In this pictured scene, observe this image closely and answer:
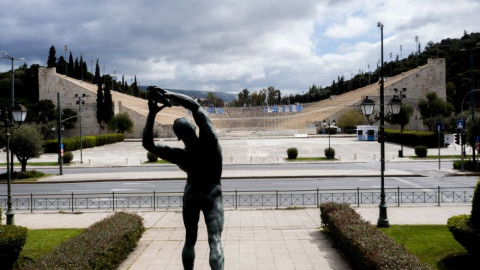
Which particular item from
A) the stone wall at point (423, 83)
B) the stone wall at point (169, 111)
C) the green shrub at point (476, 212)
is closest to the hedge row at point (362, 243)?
the green shrub at point (476, 212)

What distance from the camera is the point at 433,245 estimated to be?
36.1ft

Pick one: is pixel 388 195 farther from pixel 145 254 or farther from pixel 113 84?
pixel 113 84

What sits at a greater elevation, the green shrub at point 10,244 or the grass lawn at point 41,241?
the green shrub at point 10,244

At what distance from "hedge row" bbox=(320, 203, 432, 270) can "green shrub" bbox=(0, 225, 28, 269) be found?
764 cm

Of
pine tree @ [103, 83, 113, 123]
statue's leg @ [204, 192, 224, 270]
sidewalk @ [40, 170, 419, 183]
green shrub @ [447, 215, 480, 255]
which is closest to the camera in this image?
statue's leg @ [204, 192, 224, 270]

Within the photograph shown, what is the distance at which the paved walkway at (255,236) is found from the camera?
1007 centimetres

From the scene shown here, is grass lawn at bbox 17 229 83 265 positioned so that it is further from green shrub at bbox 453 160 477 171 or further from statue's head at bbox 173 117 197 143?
green shrub at bbox 453 160 477 171

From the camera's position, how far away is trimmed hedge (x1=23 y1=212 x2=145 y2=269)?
25.6 ft

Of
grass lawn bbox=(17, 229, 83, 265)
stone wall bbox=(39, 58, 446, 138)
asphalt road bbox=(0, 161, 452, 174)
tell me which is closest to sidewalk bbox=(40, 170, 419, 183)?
asphalt road bbox=(0, 161, 452, 174)

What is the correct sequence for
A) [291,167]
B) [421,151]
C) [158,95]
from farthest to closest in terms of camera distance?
[421,151] < [291,167] < [158,95]

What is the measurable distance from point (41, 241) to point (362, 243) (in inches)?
369

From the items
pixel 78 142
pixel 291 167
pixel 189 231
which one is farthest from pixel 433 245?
pixel 78 142

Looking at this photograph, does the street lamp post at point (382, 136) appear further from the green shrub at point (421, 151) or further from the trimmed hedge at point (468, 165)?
the green shrub at point (421, 151)

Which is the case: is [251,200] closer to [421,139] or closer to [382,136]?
[382,136]
